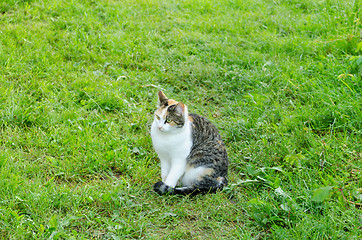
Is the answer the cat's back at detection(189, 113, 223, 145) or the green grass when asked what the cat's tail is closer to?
the green grass

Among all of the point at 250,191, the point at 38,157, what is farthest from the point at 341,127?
the point at 38,157

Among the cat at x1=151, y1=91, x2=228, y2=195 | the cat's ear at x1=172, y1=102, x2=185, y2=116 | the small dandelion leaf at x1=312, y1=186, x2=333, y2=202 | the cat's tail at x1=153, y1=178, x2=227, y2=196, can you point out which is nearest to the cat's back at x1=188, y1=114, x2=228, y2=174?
the cat at x1=151, y1=91, x2=228, y2=195

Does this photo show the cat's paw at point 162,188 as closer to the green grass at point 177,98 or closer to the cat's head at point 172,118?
the green grass at point 177,98

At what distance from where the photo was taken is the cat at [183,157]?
3188 mm

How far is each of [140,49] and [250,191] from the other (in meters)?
2.94

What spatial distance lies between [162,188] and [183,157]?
32 cm

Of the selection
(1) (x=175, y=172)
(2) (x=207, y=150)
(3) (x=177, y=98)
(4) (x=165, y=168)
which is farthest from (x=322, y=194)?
(3) (x=177, y=98)

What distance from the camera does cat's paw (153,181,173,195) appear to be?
313 centimetres

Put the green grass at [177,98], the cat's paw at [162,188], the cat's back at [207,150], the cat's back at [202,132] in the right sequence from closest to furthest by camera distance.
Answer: the green grass at [177,98]
the cat's paw at [162,188]
the cat's back at [207,150]
the cat's back at [202,132]

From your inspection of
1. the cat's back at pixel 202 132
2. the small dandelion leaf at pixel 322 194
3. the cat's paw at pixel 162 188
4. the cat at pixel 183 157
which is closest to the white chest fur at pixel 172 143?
the cat at pixel 183 157

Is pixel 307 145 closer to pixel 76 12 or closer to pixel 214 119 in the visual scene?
pixel 214 119

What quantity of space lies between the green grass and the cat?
0.41 ft

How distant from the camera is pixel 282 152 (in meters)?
3.53

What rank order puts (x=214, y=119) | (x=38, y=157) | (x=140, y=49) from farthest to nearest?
(x=140, y=49) < (x=214, y=119) < (x=38, y=157)
